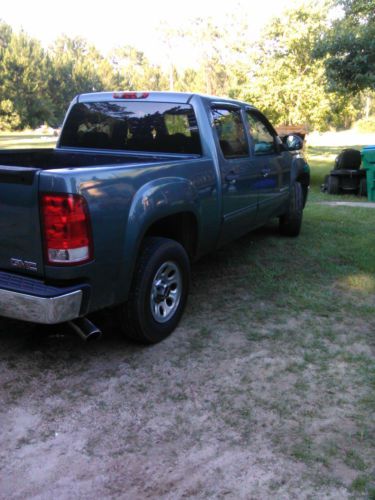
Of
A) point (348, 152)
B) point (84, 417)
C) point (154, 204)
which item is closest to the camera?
point (84, 417)

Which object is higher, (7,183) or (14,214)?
A: (7,183)

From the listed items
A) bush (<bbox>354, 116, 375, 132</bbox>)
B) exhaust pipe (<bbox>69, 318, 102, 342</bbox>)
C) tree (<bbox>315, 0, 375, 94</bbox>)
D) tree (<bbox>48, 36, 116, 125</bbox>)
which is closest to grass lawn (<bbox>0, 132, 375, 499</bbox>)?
exhaust pipe (<bbox>69, 318, 102, 342</bbox>)

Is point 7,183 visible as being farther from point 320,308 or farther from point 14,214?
point 320,308

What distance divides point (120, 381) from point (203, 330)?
0.96 metres

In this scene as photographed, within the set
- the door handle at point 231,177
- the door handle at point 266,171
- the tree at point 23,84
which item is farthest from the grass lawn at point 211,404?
the tree at point 23,84

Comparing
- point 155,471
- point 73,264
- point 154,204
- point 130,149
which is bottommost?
point 155,471

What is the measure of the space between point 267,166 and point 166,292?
2.32 meters

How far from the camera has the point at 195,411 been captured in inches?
112

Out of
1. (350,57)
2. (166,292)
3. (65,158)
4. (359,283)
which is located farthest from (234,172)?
(350,57)

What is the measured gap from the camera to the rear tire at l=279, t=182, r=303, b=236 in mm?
6516

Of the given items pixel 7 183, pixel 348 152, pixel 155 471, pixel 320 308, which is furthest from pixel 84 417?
pixel 348 152

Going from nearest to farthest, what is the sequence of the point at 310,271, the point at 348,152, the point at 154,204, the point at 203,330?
the point at 154,204 < the point at 203,330 < the point at 310,271 < the point at 348,152

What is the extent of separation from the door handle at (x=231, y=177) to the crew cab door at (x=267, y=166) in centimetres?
53

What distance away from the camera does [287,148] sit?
6145 mm
